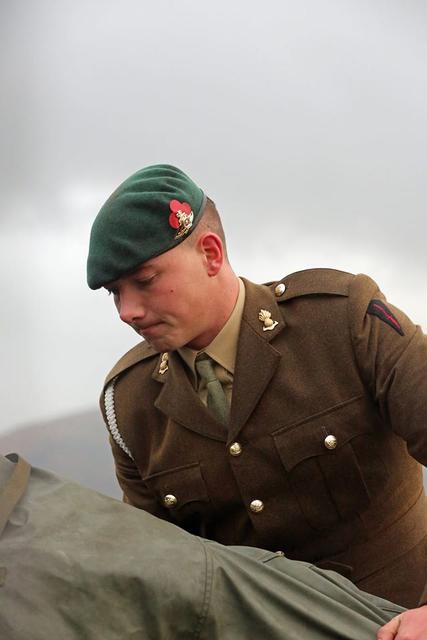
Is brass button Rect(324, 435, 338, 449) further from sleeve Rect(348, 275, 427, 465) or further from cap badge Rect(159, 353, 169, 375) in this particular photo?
cap badge Rect(159, 353, 169, 375)

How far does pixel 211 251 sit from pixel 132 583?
0.73 meters

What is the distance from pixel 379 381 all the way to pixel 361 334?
9cm

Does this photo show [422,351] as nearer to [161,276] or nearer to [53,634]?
[161,276]

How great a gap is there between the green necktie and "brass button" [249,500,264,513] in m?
0.15

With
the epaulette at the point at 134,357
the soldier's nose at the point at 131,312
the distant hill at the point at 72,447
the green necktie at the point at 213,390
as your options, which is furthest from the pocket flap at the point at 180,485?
the distant hill at the point at 72,447

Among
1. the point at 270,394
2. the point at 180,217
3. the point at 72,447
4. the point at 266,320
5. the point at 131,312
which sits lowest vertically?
the point at 72,447

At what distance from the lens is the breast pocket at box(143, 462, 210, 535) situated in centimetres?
177

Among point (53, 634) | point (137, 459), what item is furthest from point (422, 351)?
point (53, 634)

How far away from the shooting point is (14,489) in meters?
1.11

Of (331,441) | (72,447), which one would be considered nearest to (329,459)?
(331,441)

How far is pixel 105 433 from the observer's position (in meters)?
2.73

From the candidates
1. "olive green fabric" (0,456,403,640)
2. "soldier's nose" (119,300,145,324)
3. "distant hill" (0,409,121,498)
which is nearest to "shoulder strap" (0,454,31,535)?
"olive green fabric" (0,456,403,640)

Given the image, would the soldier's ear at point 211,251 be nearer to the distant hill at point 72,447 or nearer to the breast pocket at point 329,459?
the breast pocket at point 329,459

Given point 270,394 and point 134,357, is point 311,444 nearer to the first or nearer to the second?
point 270,394
